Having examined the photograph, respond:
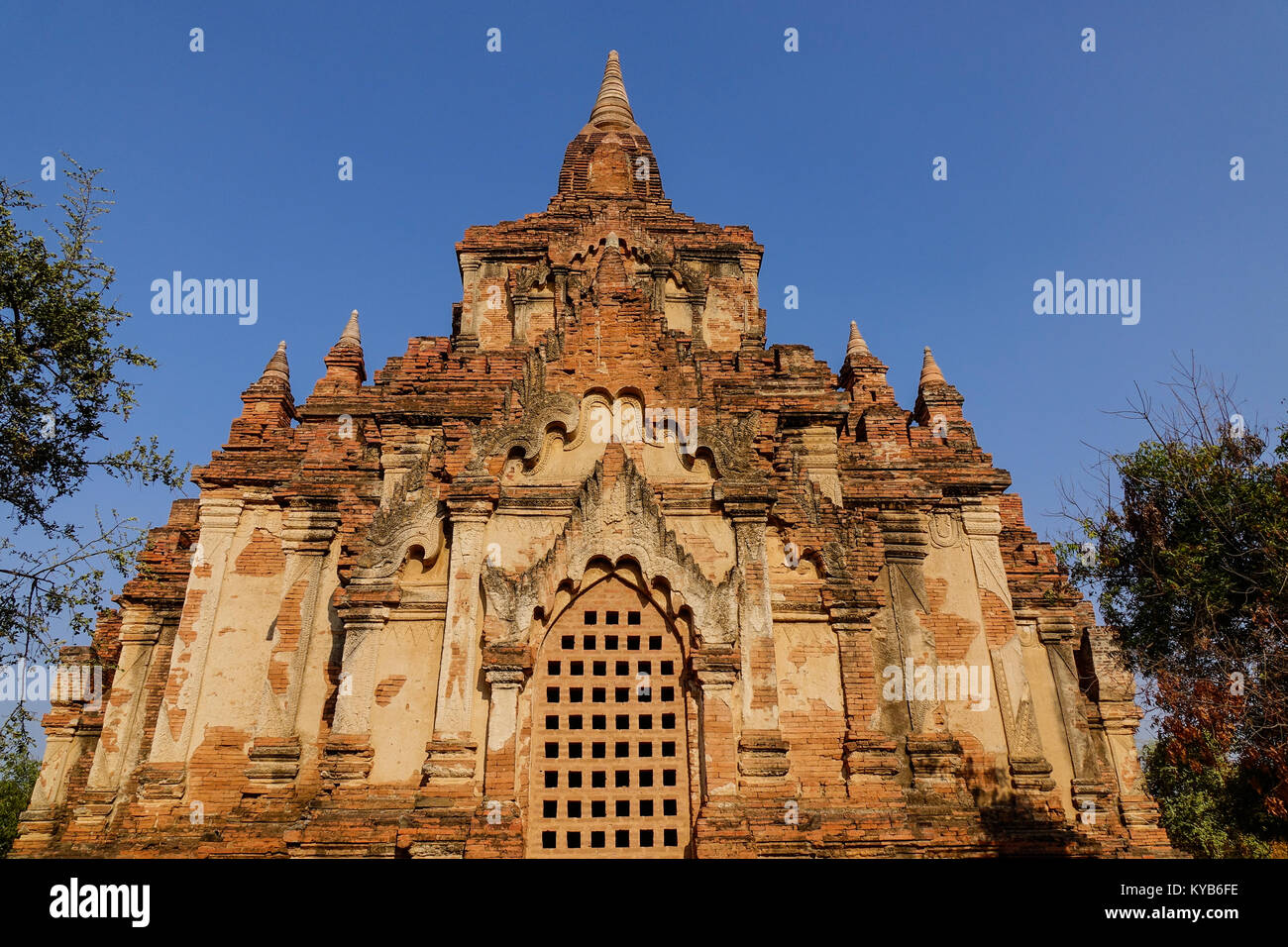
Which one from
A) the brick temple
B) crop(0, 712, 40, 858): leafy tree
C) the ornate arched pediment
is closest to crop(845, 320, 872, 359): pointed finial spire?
the brick temple

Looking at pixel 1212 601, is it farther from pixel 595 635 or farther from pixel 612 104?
pixel 612 104

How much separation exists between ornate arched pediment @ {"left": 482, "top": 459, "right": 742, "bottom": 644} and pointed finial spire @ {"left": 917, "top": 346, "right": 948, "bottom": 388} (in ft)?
30.2

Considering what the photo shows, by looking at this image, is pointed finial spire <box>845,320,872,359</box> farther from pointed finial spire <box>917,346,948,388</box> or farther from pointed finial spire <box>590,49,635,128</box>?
pointed finial spire <box>590,49,635,128</box>

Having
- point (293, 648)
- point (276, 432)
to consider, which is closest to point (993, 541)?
point (293, 648)

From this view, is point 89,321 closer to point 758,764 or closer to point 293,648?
point 293,648

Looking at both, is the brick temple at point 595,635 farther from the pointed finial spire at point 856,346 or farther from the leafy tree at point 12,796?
the leafy tree at point 12,796

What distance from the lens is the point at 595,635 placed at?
44.3 ft

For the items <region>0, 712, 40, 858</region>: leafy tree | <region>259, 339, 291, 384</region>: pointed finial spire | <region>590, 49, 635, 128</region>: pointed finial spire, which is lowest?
<region>0, 712, 40, 858</region>: leafy tree

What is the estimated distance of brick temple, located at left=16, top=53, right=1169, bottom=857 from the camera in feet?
41.6

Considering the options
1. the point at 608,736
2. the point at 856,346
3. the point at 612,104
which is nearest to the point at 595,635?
the point at 608,736

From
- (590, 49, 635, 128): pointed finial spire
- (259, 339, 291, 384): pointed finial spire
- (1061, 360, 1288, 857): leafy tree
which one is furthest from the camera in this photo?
(590, 49, 635, 128): pointed finial spire

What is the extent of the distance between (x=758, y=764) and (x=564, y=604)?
3457 millimetres

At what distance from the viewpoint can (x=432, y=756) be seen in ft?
41.6

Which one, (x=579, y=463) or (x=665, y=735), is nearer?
(x=665, y=735)
